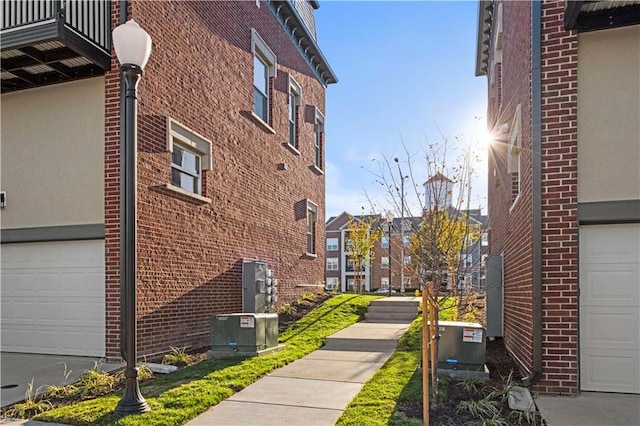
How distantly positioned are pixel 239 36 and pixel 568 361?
10222mm

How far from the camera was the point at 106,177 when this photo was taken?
26.3 feet

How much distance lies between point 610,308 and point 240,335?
565cm

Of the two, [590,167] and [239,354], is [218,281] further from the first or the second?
[590,167]

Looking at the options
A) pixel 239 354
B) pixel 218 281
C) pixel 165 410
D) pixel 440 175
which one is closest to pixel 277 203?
pixel 218 281

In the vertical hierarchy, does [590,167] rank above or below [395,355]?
above

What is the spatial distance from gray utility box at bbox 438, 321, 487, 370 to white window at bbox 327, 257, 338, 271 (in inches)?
2056

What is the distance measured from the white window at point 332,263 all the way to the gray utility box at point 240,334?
50381mm

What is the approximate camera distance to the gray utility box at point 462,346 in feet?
22.0

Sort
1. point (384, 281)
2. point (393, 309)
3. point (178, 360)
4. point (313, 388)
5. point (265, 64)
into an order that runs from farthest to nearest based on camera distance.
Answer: point (384, 281), point (265, 64), point (393, 309), point (178, 360), point (313, 388)

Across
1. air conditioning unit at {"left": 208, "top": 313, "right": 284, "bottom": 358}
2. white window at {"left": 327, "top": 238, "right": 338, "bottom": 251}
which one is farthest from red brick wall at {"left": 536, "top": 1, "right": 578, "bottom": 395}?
white window at {"left": 327, "top": 238, "right": 338, "bottom": 251}

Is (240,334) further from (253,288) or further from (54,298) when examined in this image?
(54,298)

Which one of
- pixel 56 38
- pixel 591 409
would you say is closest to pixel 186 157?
pixel 56 38

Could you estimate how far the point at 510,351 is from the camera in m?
8.34

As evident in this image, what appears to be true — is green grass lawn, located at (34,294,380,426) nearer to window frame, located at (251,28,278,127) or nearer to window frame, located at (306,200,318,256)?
window frame, located at (251,28,278,127)
